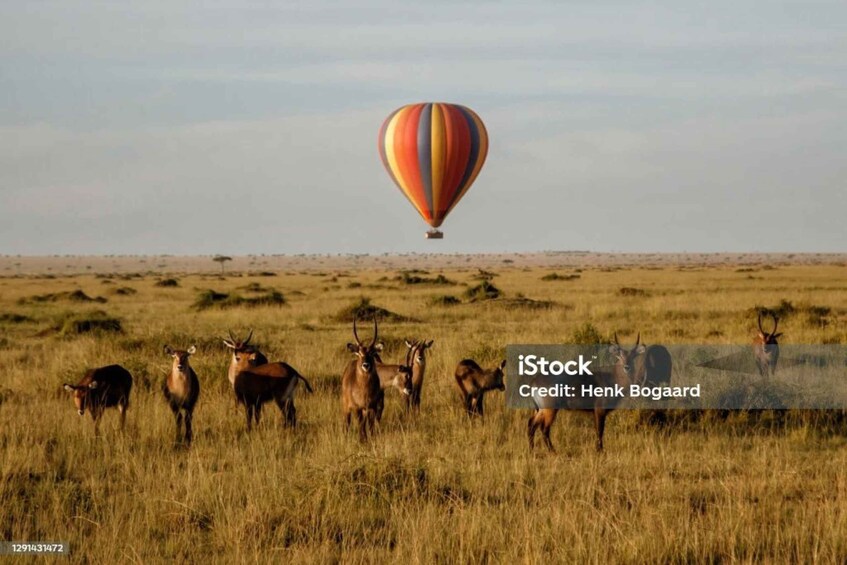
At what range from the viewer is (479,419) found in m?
12.8

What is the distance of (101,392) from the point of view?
1241 cm

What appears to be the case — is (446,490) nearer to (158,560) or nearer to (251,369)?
(158,560)

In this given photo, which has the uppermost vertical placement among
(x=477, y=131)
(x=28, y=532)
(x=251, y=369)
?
(x=477, y=131)

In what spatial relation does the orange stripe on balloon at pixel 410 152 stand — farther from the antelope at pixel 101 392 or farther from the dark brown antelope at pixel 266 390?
the antelope at pixel 101 392

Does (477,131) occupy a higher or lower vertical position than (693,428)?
higher

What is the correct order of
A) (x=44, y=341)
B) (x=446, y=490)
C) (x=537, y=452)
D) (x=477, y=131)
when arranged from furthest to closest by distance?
1. (x=477, y=131)
2. (x=44, y=341)
3. (x=537, y=452)
4. (x=446, y=490)

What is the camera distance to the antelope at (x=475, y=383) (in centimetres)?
1337

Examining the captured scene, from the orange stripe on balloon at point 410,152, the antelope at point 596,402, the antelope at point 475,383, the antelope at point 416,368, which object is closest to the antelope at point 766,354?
the antelope at point 596,402

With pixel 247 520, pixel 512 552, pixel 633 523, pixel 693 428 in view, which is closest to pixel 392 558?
pixel 512 552

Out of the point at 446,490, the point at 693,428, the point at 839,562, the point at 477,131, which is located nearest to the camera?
the point at 839,562

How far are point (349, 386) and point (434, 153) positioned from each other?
20.6m

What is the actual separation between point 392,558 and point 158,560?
1.82 m

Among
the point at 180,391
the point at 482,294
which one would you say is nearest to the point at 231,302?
the point at 482,294

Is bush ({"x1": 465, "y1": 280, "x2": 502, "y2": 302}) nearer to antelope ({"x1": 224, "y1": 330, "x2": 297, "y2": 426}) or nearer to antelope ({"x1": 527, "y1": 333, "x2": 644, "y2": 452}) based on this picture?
antelope ({"x1": 224, "y1": 330, "x2": 297, "y2": 426})
